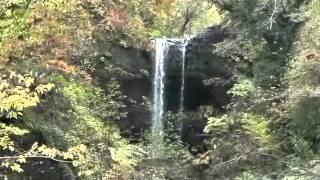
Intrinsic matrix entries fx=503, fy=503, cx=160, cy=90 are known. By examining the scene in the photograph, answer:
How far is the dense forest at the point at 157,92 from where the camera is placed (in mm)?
8133

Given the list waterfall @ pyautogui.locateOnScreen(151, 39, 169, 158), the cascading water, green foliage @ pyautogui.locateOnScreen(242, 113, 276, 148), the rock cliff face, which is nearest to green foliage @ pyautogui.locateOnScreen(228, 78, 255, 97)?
green foliage @ pyautogui.locateOnScreen(242, 113, 276, 148)

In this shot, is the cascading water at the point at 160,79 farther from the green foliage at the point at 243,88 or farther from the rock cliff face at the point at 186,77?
the green foliage at the point at 243,88

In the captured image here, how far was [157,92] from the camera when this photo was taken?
1520 cm

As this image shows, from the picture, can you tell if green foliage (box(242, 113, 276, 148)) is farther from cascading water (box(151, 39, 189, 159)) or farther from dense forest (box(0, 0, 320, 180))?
cascading water (box(151, 39, 189, 159))

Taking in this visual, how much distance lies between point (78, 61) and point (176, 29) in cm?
719

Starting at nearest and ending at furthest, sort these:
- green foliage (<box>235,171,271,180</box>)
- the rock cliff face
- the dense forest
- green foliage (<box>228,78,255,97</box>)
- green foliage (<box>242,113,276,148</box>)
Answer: the dense forest
green foliage (<box>235,171,271,180</box>)
green foliage (<box>242,113,276,148</box>)
green foliage (<box>228,78,255,97</box>)
the rock cliff face

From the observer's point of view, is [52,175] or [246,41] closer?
[52,175]

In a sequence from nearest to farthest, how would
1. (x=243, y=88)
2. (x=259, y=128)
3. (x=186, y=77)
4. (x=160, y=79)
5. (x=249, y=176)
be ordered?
1. (x=249, y=176)
2. (x=259, y=128)
3. (x=243, y=88)
4. (x=186, y=77)
5. (x=160, y=79)

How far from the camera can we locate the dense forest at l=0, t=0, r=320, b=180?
320 inches

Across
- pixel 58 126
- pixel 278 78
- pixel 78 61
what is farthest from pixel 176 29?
pixel 58 126

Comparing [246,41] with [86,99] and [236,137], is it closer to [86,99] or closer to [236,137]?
[236,137]

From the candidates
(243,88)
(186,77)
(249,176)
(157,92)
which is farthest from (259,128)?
(157,92)

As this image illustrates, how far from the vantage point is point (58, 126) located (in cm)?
982

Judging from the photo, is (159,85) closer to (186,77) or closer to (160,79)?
(160,79)
